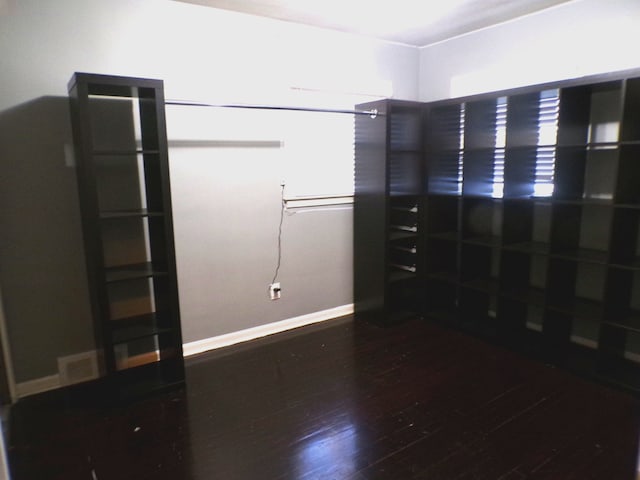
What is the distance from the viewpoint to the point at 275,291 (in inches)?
133

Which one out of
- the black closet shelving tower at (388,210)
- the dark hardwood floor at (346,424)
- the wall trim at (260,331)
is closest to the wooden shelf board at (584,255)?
the dark hardwood floor at (346,424)

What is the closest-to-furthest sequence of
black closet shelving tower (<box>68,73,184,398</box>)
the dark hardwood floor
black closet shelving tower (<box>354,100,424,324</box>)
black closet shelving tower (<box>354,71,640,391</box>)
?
the dark hardwood floor
black closet shelving tower (<box>68,73,184,398</box>)
black closet shelving tower (<box>354,71,640,391</box>)
black closet shelving tower (<box>354,100,424,324</box>)

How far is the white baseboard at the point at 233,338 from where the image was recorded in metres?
2.55

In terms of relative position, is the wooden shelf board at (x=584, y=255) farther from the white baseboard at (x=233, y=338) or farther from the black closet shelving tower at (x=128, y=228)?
the black closet shelving tower at (x=128, y=228)

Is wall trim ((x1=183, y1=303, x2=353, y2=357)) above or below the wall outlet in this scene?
below

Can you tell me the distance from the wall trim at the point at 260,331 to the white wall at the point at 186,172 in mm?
52

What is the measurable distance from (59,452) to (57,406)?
1.53 feet

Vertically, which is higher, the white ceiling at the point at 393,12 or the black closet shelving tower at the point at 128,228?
the white ceiling at the point at 393,12

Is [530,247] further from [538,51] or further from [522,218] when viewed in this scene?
[538,51]

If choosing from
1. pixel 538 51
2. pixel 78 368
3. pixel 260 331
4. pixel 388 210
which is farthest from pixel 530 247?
pixel 78 368

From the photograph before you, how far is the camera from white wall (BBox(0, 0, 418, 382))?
2.38m

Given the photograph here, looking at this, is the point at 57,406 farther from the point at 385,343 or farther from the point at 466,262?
the point at 466,262

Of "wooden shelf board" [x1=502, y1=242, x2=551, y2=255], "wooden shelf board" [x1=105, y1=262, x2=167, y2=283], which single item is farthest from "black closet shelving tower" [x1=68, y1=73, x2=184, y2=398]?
"wooden shelf board" [x1=502, y1=242, x2=551, y2=255]

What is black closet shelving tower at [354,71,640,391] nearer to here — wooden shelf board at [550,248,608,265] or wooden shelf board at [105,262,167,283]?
wooden shelf board at [550,248,608,265]
